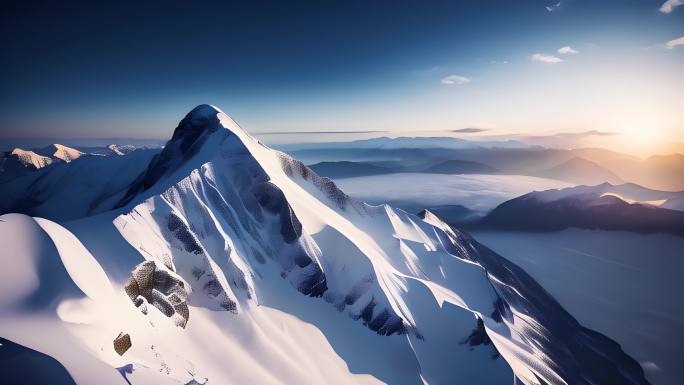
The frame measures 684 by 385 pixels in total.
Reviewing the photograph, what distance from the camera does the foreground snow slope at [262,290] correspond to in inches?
1384

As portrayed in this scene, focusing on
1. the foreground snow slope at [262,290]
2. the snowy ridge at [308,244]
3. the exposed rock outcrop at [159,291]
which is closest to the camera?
the foreground snow slope at [262,290]

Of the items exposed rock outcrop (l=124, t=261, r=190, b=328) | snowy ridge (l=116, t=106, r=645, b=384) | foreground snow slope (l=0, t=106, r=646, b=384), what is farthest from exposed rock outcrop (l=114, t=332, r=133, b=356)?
snowy ridge (l=116, t=106, r=645, b=384)

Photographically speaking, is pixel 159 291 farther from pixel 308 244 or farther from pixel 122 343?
pixel 308 244

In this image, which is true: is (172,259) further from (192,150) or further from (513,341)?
(513,341)

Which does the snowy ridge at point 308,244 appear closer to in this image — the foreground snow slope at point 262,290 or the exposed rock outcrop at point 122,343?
the foreground snow slope at point 262,290

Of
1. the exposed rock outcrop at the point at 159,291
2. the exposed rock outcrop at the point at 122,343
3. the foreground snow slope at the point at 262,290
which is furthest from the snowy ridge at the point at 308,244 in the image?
the exposed rock outcrop at the point at 122,343

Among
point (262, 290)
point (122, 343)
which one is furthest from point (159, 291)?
point (262, 290)

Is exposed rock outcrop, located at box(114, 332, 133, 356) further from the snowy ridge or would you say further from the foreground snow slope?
the snowy ridge

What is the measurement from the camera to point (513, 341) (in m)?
101

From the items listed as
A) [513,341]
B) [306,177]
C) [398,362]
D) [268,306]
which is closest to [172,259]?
[268,306]

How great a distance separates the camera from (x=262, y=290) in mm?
67125

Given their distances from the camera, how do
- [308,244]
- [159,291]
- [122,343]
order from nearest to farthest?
1. [122,343]
2. [159,291]
3. [308,244]

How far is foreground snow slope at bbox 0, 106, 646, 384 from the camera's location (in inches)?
1384

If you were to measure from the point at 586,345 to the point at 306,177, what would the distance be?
153936mm
